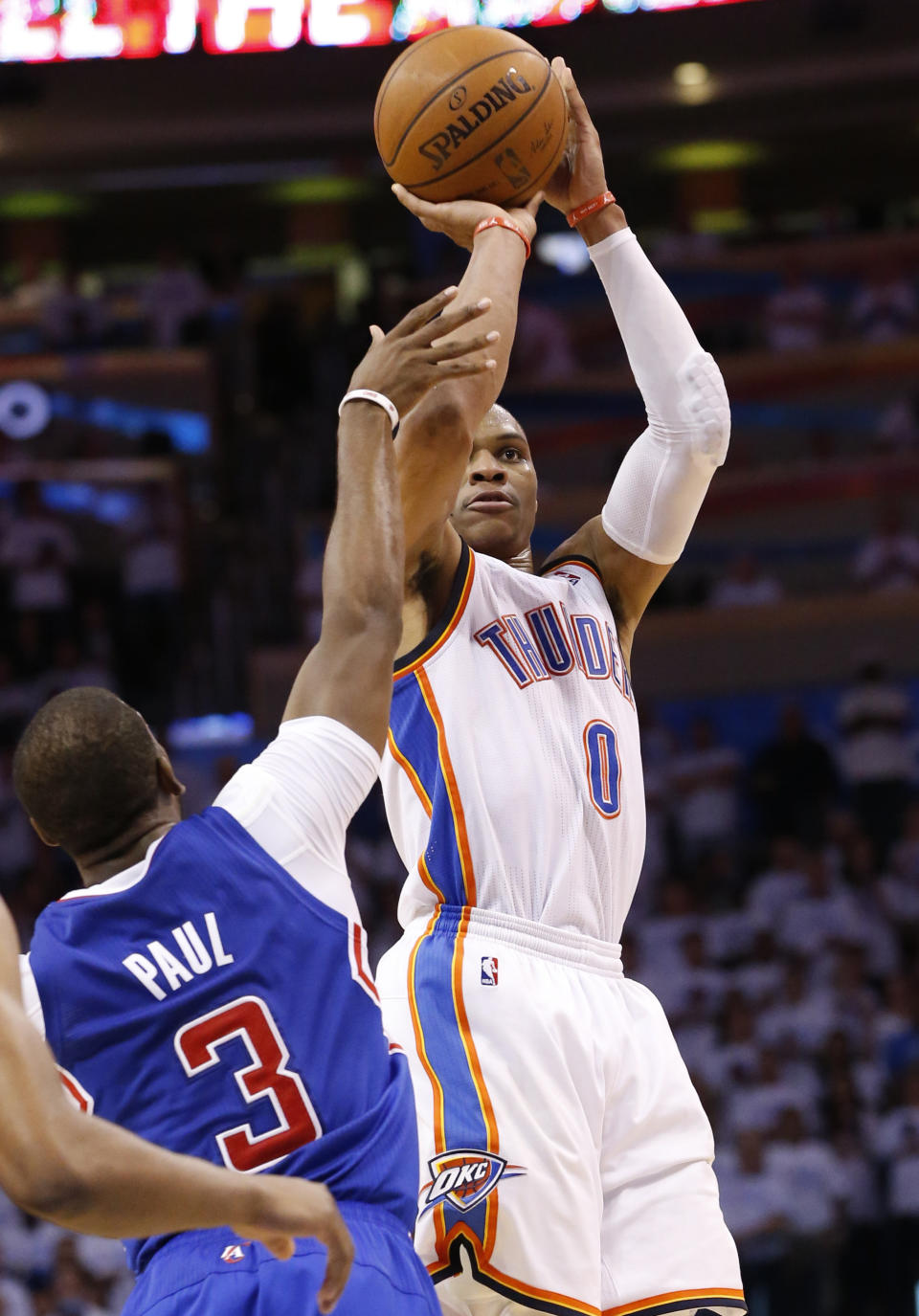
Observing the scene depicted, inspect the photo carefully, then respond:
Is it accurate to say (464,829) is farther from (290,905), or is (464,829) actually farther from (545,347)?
(545,347)

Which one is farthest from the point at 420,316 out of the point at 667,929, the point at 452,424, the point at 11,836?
the point at 11,836

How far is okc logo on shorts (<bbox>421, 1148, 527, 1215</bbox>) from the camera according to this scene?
3.38 meters

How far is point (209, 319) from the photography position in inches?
677

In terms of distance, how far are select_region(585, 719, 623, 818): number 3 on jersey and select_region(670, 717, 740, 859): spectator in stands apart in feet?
27.7

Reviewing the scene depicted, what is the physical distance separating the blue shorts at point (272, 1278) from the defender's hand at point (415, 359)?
1.36 metres

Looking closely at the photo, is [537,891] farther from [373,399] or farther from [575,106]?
[575,106]

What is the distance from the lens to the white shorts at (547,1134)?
3.37 m

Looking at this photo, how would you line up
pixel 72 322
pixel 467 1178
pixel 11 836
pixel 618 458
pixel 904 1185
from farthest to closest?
pixel 72 322
pixel 618 458
pixel 11 836
pixel 904 1185
pixel 467 1178

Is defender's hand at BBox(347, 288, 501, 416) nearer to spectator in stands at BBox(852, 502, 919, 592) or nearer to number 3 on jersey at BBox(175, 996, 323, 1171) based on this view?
number 3 on jersey at BBox(175, 996, 323, 1171)

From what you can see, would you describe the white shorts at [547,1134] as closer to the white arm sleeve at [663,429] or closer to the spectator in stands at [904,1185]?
the white arm sleeve at [663,429]

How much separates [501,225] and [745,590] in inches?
398

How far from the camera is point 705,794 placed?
1228 centimetres

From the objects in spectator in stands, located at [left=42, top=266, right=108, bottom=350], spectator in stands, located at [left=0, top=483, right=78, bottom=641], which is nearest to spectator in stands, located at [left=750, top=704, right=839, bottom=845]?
spectator in stands, located at [left=0, top=483, right=78, bottom=641]

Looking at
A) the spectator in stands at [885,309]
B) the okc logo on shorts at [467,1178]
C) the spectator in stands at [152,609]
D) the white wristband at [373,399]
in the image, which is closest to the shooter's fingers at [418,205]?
the white wristband at [373,399]
